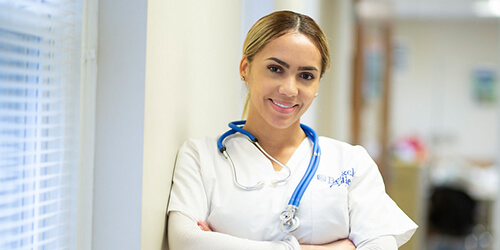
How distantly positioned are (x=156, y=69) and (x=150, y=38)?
0.08 metres

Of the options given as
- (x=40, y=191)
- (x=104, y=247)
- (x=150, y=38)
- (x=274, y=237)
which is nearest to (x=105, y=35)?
(x=150, y=38)

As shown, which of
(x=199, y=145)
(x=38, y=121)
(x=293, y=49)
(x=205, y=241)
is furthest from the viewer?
(x=199, y=145)

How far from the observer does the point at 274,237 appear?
1226mm

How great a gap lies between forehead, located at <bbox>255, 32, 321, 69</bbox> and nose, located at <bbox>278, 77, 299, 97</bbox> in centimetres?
4

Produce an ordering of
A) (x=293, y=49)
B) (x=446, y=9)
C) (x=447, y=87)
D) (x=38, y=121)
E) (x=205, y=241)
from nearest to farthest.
Result: (x=38, y=121) → (x=205, y=241) → (x=293, y=49) → (x=446, y=9) → (x=447, y=87)

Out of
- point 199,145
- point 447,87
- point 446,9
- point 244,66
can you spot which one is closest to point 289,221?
point 199,145

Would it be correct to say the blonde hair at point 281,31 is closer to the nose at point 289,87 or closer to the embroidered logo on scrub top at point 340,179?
the nose at point 289,87

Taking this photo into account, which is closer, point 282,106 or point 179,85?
point 282,106

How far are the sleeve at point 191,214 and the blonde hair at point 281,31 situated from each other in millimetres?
290

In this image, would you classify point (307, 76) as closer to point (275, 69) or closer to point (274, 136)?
point (275, 69)

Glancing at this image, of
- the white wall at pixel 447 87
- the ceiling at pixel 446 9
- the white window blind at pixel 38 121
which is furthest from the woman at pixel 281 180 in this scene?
the white wall at pixel 447 87

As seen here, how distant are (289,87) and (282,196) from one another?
0.25 metres

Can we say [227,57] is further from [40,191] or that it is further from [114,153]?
[40,191]

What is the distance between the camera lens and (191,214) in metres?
1.22
